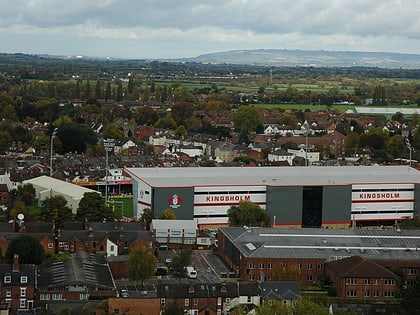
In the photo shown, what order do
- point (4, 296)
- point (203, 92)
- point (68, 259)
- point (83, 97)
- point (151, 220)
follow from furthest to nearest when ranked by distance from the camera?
point (203, 92) → point (83, 97) → point (151, 220) → point (68, 259) → point (4, 296)

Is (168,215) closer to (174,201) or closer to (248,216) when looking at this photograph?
(174,201)

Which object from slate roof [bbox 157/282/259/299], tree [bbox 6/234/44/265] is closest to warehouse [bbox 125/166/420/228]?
tree [bbox 6/234/44/265]

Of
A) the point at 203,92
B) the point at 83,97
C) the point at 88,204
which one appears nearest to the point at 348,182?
the point at 88,204

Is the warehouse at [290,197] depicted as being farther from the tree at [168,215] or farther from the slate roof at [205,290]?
the slate roof at [205,290]

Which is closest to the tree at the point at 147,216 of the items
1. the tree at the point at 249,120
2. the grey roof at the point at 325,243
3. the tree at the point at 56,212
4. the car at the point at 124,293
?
the tree at the point at 56,212

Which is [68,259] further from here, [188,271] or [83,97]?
[83,97]
